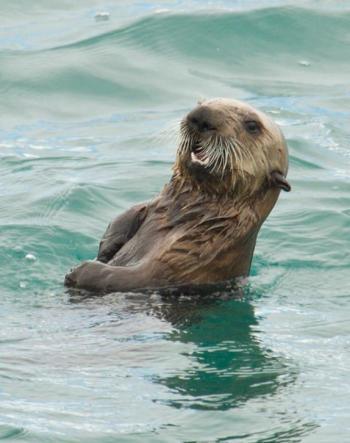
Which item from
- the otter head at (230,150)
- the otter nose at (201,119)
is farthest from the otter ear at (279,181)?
the otter nose at (201,119)

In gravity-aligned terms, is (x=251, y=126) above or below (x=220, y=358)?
above

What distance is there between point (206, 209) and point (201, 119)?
75 centimetres

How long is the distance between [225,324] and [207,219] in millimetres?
766

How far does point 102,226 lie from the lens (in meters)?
11.7

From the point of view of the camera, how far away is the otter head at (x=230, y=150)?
884cm

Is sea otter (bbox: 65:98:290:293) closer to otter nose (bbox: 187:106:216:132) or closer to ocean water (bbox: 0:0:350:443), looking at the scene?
otter nose (bbox: 187:106:216:132)

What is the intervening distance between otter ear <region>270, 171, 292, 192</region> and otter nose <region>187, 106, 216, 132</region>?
0.66m

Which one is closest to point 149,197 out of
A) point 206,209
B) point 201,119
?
point 206,209

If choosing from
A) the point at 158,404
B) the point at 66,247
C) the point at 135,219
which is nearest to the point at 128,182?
the point at 66,247

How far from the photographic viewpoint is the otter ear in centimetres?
916

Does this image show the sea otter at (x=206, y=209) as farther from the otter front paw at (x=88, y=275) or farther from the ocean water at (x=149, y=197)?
the ocean water at (x=149, y=197)

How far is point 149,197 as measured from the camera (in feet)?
41.1

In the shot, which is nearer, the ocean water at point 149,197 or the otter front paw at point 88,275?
the ocean water at point 149,197

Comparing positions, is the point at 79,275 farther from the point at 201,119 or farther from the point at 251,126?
the point at 251,126
